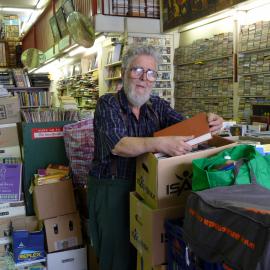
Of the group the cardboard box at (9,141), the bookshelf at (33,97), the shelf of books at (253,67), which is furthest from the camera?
the bookshelf at (33,97)

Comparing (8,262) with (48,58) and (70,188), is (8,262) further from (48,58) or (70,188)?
(48,58)

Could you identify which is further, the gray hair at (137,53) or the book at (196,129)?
the gray hair at (137,53)

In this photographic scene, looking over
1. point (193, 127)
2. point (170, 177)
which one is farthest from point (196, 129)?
point (170, 177)

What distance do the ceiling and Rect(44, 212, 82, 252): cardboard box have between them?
312 inches

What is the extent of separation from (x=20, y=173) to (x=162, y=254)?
2.14 m

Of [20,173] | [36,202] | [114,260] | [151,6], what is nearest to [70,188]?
[36,202]

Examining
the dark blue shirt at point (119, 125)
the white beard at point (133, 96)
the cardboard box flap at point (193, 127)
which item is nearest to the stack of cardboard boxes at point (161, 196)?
the cardboard box flap at point (193, 127)

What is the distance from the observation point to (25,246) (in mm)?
3078

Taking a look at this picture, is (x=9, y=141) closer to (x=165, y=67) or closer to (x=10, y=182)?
(x=10, y=182)

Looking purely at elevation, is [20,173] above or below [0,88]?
below

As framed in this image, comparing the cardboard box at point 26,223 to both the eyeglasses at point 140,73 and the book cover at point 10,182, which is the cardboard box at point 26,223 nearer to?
the book cover at point 10,182

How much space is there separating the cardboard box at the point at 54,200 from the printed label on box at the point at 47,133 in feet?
1.68

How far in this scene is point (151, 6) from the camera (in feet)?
20.1

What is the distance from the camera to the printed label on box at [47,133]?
3443 mm
